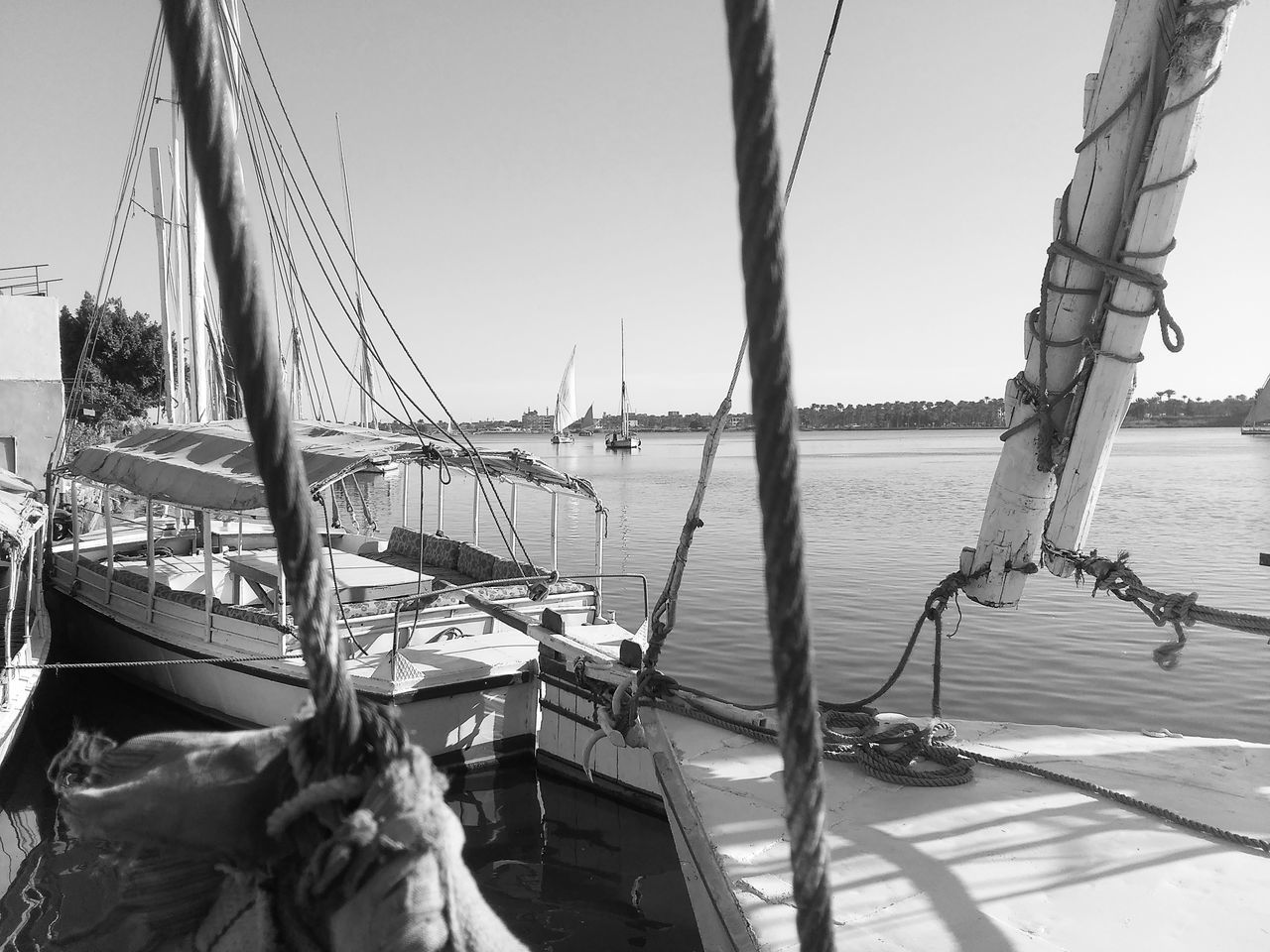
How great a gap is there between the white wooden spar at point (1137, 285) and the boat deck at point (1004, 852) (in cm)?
120

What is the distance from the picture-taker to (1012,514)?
4.37 m

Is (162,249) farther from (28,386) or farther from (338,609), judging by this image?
(338,609)

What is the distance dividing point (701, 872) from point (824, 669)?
32.4ft

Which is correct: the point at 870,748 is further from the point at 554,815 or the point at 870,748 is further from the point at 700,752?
the point at 554,815

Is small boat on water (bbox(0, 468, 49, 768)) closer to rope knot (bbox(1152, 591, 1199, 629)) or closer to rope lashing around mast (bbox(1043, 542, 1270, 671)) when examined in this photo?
rope lashing around mast (bbox(1043, 542, 1270, 671))

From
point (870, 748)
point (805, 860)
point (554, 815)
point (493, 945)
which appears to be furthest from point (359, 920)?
point (554, 815)

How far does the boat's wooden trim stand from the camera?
3104 millimetres

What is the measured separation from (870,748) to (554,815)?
489 cm

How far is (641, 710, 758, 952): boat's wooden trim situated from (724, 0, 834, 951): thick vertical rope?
7.81ft

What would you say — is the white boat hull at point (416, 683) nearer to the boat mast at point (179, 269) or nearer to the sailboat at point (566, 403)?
the boat mast at point (179, 269)

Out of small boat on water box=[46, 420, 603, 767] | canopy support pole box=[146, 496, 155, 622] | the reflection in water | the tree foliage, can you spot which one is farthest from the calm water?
the tree foliage

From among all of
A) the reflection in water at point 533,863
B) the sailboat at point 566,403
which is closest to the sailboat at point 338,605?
the reflection in water at point 533,863

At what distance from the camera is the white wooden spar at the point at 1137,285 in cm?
348

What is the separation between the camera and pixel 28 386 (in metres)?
23.5
